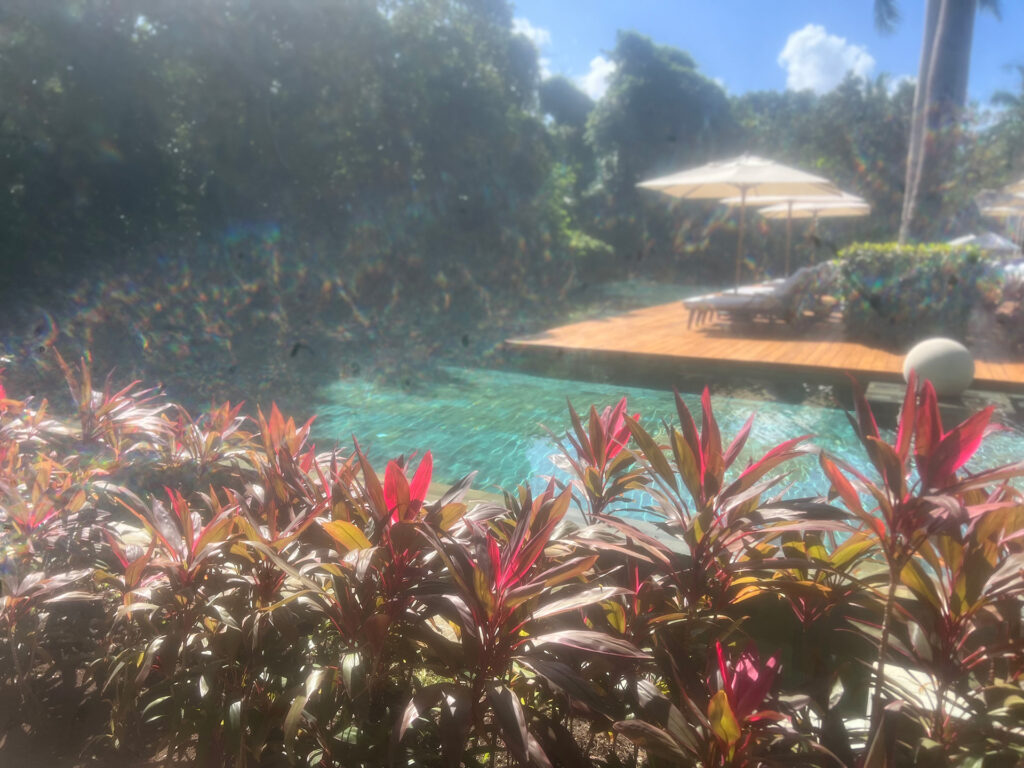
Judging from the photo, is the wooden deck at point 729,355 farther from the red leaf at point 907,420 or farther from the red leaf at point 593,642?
the red leaf at point 593,642

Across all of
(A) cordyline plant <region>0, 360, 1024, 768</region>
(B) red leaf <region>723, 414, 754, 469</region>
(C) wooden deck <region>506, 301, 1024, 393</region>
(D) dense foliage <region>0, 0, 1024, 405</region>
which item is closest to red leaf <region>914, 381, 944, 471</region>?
(A) cordyline plant <region>0, 360, 1024, 768</region>

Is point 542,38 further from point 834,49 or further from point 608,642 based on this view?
point 608,642

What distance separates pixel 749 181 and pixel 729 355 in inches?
112

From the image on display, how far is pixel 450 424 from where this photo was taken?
19.9 ft

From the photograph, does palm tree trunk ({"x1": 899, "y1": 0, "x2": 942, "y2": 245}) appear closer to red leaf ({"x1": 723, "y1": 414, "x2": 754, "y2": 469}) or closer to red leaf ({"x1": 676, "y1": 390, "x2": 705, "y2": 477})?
red leaf ({"x1": 723, "y1": 414, "x2": 754, "y2": 469})

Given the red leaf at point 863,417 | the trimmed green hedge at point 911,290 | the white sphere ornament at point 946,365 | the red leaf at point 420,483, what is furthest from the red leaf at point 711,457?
the trimmed green hedge at point 911,290

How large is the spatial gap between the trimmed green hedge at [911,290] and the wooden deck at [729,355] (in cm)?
47

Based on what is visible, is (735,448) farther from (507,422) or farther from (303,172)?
(303,172)

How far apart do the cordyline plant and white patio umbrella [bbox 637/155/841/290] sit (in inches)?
340

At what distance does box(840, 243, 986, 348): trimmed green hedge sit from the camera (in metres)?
7.98

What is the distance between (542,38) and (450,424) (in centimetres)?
2182

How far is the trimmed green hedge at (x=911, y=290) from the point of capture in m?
7.98

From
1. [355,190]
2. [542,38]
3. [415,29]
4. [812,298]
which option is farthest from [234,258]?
[542,38]

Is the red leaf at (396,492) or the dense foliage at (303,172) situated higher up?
the dense foliage at (303,172)
